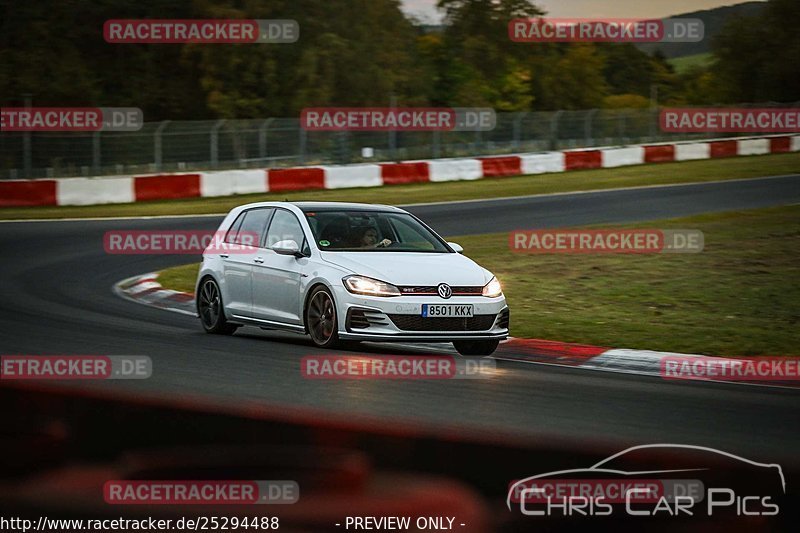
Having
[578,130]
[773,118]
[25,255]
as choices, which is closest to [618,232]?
[25,255]

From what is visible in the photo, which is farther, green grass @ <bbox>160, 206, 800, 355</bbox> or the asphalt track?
green grass @ <bbox>160, 206, 800, 355</bbox>

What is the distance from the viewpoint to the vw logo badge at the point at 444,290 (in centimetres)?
1156

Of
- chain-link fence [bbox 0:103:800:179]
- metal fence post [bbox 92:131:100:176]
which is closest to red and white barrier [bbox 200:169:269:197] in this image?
chain-link fence [bbox 0:103:800:179]

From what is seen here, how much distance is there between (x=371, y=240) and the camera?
12641mm

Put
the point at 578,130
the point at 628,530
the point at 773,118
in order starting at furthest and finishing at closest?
the point at 773,118 → the point at 578,130 → the point at 628,530

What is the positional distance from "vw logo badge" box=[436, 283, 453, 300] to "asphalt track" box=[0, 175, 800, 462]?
75 cm

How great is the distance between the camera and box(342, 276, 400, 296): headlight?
11.5m

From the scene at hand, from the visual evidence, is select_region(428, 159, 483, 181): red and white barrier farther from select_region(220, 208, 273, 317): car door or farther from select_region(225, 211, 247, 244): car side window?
select_region(220, 208, 273, 317): car door

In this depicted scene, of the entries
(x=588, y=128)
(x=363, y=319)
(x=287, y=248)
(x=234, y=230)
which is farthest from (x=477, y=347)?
(x=588, y=128)

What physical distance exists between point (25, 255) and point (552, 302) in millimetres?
9592

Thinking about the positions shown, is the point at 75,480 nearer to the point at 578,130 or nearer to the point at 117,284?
the point at 117,284

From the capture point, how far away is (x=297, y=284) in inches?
484

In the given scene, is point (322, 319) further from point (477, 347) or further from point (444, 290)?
point (477, 347)

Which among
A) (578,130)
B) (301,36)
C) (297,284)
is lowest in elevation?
(297,284)
